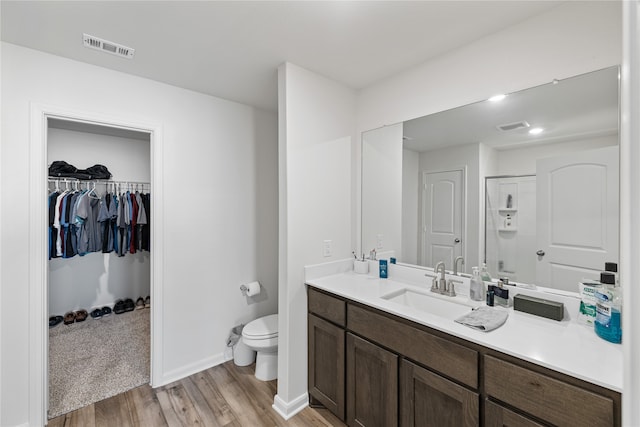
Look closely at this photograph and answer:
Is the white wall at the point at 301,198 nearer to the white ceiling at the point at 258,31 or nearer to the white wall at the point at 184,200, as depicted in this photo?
the white ceiling at the point at 258,31

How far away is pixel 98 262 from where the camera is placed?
379cm

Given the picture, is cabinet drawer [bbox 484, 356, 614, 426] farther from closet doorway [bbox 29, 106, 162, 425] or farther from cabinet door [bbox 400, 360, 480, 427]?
closet doorway [bbox 29, 106, 162, 425]

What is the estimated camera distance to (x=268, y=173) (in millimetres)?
2996

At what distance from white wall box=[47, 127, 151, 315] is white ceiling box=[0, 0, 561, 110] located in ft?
6.89

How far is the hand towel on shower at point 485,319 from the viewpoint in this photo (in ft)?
4.18

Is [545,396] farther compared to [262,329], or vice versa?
[262,329]

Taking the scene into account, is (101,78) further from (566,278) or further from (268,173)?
(566,278)

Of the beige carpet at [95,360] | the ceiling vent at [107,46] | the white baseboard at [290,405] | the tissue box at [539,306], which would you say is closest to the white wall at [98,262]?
the beige carpet at [95,360]

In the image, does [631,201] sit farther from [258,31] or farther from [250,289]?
[250,289]

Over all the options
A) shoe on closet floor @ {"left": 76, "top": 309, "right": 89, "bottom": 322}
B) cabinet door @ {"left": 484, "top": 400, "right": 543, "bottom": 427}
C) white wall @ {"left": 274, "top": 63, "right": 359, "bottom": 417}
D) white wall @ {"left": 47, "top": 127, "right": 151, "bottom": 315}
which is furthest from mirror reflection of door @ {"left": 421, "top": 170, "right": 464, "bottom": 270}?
shoe on closet floor @ {"left": 76, "top": 309, "right": 89, "bottom": 322}

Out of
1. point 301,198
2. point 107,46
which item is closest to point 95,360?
point 301,198

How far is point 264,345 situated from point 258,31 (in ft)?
7.29

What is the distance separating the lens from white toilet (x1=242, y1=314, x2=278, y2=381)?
232 cm

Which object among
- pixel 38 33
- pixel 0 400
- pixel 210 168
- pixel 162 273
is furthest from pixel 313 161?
pixel 0 400
